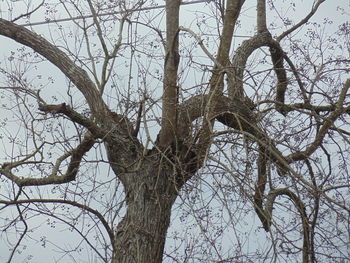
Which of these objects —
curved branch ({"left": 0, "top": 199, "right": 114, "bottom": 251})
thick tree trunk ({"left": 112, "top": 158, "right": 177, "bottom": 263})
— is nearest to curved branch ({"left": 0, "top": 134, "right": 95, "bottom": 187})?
curved branch ({"left": 0, "top": 199, "right": 114, "bottom": 251})

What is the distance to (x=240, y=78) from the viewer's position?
19.3ft

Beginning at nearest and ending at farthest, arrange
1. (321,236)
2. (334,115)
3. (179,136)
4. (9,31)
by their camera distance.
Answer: (321,236) < (334,115) < (179,136) < (9,31)

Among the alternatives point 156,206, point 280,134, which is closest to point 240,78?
point 280,134

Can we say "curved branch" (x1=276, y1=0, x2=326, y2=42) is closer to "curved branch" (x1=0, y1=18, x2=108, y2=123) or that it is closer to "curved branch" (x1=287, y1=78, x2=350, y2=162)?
"curved branch" (x1=287, y1=78, x2=350, y2=162)

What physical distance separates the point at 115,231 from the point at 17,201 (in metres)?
1.10

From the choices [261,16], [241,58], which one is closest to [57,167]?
[241,58]

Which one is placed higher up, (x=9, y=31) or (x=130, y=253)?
(x=9, y=31)

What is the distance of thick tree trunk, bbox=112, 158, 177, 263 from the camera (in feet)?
20.2

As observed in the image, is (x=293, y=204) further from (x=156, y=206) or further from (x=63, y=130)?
(x=63, y=130)

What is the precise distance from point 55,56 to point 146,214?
2.09m

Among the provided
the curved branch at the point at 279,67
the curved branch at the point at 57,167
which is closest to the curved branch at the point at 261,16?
the curved branch at the point at 279,67

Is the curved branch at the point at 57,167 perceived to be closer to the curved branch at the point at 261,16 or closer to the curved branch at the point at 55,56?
the curved branch at the point at 55,56

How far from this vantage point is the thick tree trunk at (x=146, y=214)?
242 inches

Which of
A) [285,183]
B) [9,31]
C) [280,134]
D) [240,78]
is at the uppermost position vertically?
[9,31]
